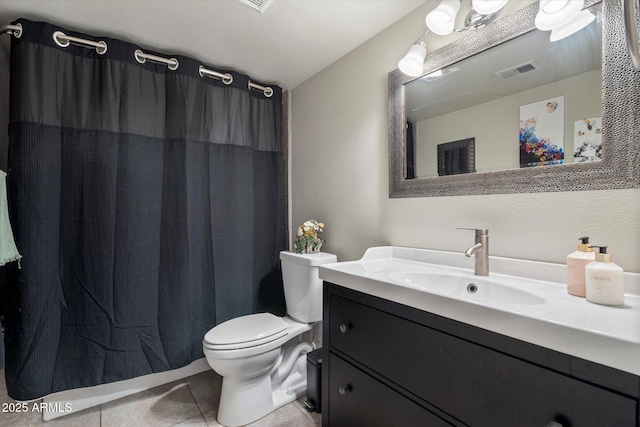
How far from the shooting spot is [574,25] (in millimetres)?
942

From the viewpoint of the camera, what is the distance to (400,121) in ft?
4.77

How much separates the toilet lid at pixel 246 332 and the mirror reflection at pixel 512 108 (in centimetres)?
109

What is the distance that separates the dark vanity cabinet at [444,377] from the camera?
560 mm

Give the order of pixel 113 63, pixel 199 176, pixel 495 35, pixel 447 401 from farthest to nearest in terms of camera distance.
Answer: pixel 199 176
pixel 113 63
pixel 495 35
pixel 447 401

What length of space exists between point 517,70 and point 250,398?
75.9 inches

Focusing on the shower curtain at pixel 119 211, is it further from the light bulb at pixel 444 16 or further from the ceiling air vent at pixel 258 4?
the light bulb at pixel 444 16

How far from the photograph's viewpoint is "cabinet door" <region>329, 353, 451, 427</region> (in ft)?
2.84

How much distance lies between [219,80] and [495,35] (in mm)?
1618

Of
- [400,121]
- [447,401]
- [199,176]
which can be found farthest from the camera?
[199,176]

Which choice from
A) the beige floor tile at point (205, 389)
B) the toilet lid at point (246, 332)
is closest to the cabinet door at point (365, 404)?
the toilet lid at point (246, 332)

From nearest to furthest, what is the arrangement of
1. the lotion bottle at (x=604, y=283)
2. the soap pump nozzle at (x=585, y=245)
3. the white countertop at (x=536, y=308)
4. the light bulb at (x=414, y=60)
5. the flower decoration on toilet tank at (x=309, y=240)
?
the white countertop at (x=536, y=308) → the lotion bottle at (x=604, y=283) → the soap pump nozzle at (x=585, y=245) → the light bulb at (x=414, y=60) → the flower decoration on toilet tank at (x=309, y=240)

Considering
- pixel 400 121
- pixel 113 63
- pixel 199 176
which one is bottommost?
pixel 199 176

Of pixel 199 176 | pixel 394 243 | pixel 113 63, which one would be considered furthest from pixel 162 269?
pixel 394 243

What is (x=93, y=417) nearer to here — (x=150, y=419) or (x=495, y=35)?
Result: (x=150, y=419)
